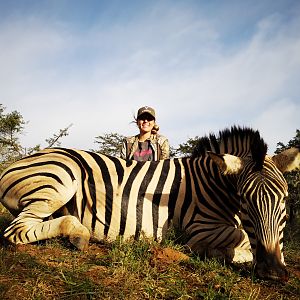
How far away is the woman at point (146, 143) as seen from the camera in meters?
5.81

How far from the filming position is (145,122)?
587cm

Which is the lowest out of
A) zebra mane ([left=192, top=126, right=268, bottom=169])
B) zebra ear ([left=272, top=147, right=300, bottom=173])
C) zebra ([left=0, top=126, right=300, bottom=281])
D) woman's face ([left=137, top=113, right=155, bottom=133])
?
zebra ([left=0, top=126, right=300, bottom=281])

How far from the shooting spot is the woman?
19.1ft

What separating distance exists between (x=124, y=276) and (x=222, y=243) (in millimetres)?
1219

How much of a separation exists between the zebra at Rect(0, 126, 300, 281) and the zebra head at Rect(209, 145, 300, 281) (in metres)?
0.01

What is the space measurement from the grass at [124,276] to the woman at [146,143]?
298 centimetres

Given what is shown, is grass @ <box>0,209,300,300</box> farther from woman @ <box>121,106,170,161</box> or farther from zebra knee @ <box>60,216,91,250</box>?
woman @ <box>121,106,170,161</box>

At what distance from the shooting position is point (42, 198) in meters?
3.20

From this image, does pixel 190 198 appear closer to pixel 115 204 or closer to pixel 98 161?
pixel 115 204

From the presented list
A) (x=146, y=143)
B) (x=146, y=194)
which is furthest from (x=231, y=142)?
(x=146, y=143)

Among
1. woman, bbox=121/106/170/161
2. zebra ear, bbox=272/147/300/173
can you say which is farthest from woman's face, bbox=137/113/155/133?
zebra ear, bbox=272/147/300/173

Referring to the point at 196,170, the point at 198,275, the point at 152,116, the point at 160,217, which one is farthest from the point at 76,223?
the point at 152,116

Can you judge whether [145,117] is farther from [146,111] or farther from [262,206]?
[262,206]

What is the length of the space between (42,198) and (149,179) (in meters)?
1.15
